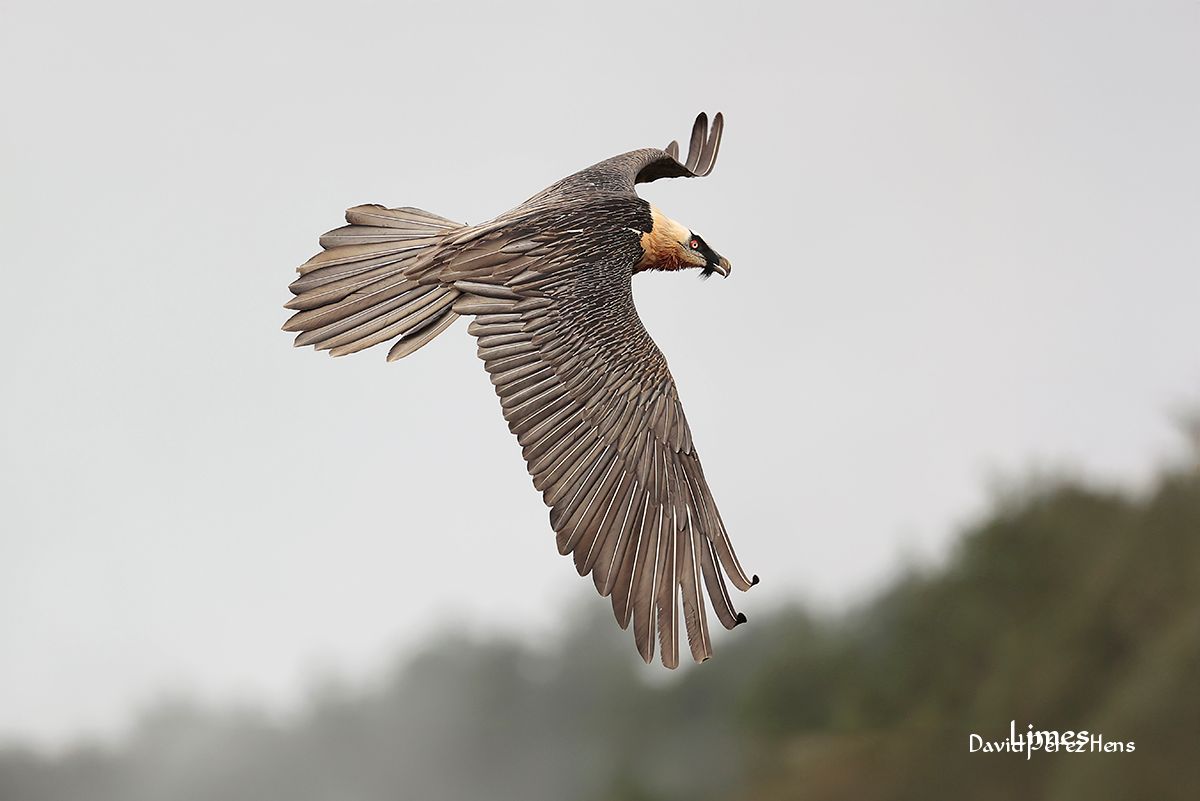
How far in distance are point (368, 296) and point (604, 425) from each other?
130 centimetres

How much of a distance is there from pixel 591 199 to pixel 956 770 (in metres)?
15.9

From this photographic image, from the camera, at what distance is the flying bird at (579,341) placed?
476cm

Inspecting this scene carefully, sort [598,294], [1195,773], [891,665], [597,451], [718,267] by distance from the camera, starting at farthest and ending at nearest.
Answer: [891,665]
[1195,773]
[718,267]
[598,294]
[597,451]

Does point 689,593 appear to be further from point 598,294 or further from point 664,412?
point 598,294

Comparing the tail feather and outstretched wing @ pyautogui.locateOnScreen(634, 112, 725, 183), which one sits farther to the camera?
outstretched wing @ pyautogui.locateOnScreen(634, 112, 725, 183)

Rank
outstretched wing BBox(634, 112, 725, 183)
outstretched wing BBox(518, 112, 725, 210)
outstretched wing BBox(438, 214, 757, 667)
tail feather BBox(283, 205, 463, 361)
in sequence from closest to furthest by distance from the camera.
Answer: outstretched wing BBox(438, 214, 757, 667), tail feather BBox(283, 205, 463, 361), outstretched wing BBox(518, 112, 725, 210), outstretched wing BBox(634, 112, 725, 183)

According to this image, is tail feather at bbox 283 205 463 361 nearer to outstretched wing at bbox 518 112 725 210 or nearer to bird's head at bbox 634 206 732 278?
outstretched wing at bbox 518 112 725 210

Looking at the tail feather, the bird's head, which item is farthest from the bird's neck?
the tail feather

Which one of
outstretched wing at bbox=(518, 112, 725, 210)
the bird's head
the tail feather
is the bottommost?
the tail feather

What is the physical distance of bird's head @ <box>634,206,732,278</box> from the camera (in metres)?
6.19

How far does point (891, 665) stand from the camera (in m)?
20.0

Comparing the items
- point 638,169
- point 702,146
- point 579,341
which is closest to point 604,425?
point 579,341

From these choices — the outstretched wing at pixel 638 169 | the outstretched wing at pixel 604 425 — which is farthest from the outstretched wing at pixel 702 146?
the outstretched wing at pixel 604 425

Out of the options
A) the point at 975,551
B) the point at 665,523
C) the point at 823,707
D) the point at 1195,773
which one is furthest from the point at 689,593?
the point at 975,551
